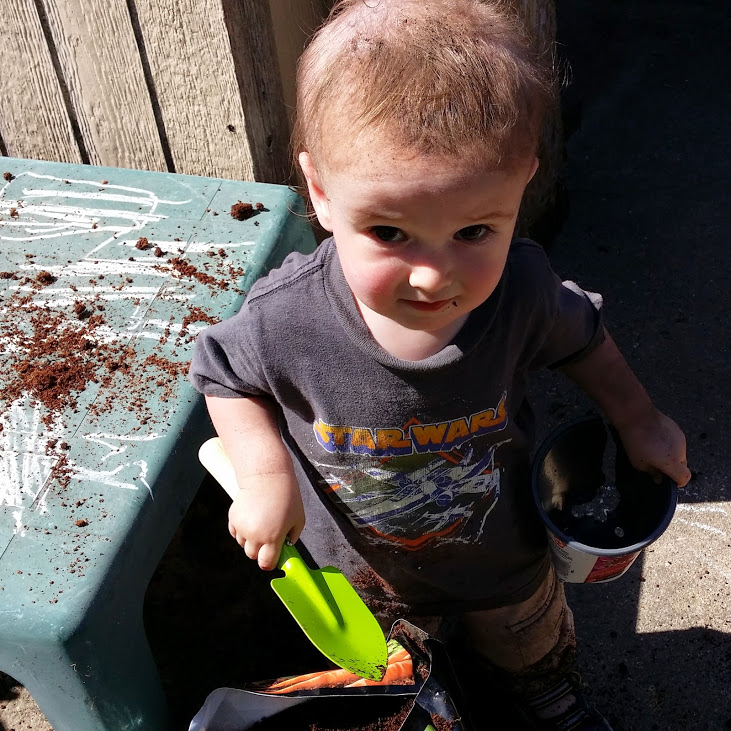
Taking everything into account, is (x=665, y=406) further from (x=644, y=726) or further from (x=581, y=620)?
(x=644, y=726)

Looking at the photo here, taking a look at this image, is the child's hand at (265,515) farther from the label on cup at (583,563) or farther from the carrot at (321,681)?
the label on cup at (583,563)

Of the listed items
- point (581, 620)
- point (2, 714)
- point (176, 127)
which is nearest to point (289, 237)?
point (176, 127)

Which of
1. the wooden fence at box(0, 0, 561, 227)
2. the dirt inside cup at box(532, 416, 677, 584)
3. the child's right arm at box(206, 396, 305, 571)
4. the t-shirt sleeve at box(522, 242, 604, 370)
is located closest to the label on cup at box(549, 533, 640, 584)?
the dirt inside cup at box(532, 416, 677, 584)

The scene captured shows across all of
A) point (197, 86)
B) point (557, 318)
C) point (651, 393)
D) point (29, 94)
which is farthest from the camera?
point (651, 393)

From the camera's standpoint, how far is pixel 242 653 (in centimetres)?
194

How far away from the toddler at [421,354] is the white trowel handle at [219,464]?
4cm

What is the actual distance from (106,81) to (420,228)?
44.8 inches

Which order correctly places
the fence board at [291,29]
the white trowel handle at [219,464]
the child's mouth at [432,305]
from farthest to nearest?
the fence board at [291,29] < the white trowel handle at [219,464] < the child's mouth at [432,305]

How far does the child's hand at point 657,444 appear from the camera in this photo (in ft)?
4.82

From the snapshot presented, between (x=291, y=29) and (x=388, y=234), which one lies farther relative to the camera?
(x=291, y=29)

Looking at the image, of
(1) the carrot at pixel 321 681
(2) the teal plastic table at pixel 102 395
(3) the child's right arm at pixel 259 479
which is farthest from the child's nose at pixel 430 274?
(1) the carrot at pixel 321 681

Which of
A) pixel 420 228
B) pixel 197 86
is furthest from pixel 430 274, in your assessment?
pixel 197 86

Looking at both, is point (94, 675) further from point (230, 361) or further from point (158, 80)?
point (158, 80)

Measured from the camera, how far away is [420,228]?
A: 108 cm
